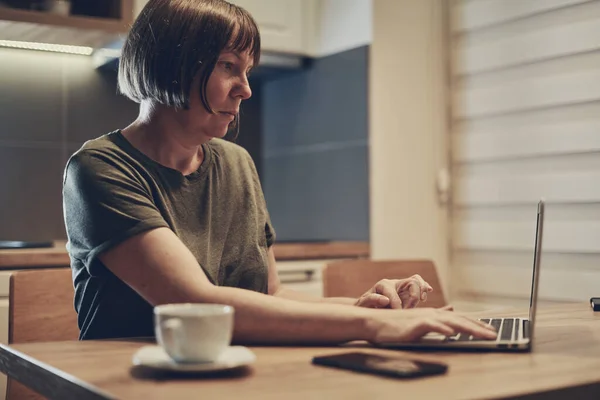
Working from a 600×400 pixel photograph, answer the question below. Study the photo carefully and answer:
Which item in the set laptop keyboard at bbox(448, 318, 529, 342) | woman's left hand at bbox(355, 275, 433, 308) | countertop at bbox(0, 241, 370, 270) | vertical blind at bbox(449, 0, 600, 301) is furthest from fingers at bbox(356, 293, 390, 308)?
vertical blind at bbox(449, 0, 600, 301)

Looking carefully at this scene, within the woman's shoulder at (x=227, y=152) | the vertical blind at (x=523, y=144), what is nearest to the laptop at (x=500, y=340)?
the woman's shoulder at (x=227, y=152)

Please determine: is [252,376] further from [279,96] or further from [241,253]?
[279,96]

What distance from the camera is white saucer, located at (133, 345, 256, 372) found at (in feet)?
2.79

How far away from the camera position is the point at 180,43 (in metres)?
1.37

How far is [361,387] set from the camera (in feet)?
2.67

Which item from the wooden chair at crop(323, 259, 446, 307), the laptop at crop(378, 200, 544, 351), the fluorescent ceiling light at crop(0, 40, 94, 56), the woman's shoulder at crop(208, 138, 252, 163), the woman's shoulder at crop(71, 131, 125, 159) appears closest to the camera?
the laptop at crop(378, 200, 544, 351)

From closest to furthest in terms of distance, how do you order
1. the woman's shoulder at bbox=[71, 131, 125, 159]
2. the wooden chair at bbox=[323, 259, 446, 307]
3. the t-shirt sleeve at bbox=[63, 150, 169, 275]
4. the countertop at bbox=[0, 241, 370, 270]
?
the t-shirt sleeve at bbox=[63, 150, 169, 275] → the woman's shoulder at bbox=[71, 131, 125, 159] → the wooden chair at bbox=[323, 259, 446, 307] → the countertop at bbox=[0, 241, 370, 270]

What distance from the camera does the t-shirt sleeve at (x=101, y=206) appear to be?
1.19 meters

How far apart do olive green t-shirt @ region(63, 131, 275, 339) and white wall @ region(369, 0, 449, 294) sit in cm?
125

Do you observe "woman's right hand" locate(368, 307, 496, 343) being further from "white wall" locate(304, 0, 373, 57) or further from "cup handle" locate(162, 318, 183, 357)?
"white wall" locate(304, 0, 373, 57)

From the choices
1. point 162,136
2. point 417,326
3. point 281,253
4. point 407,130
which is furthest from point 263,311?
point 407,130

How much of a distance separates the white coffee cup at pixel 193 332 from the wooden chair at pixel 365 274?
92cm

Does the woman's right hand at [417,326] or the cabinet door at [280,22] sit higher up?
the cabinet door at [280,22]

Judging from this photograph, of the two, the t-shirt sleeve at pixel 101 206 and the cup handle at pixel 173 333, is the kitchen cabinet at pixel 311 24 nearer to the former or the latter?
the t-shirt sleeve at pixel 101 206
